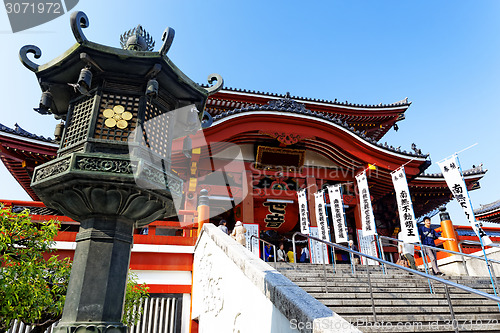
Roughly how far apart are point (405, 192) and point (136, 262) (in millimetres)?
8809

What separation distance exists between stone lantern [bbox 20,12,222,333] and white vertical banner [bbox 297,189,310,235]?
8700mm

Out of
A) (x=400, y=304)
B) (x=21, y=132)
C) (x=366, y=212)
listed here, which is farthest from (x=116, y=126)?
(x=366, y=212)

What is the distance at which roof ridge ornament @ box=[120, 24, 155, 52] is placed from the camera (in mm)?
4348

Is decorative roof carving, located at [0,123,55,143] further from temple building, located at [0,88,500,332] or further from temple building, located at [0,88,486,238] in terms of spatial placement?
temple building, located at [0,88,486,238]

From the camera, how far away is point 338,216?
11734 millimetres

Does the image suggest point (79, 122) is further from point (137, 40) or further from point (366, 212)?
point (366, 212)

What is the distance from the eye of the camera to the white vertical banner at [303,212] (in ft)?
39.8

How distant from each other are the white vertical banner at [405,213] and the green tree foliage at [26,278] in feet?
29.2

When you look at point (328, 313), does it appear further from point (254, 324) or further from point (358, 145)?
point (358, 145)

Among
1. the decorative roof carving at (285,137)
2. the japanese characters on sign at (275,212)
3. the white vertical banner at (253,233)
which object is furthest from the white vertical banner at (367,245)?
the decorative roof carving at (285,137)

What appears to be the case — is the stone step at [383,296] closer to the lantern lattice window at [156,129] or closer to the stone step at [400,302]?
the stone step at [400,302]

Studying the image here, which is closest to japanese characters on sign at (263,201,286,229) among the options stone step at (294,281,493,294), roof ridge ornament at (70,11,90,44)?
stone step at (294,281,493,294)

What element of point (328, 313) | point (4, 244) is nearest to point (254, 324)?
point (328, 313)

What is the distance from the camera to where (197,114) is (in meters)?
4.70
